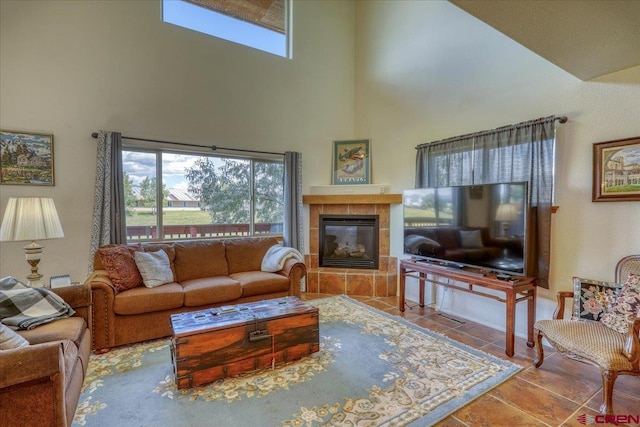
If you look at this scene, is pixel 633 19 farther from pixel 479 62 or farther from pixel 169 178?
pixel 169 178

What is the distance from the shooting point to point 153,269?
3.17 metres

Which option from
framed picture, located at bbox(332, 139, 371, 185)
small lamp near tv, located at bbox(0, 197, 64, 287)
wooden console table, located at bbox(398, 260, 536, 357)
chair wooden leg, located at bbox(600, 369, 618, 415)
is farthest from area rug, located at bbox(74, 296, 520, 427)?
framed picture, located at bbox(332, 139, 371, 185)

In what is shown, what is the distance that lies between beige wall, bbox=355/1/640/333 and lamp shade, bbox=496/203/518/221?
0.48m

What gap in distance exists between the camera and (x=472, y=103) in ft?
11.6

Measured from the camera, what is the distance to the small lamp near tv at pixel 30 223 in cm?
249

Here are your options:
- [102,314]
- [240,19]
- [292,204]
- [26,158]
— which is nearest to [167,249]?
[102,314]

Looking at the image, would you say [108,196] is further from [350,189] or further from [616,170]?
[616,170]

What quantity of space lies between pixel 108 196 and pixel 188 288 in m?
1.42

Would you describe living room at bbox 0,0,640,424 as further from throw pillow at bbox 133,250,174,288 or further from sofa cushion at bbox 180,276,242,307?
sofa cushion at bbox 180,276,242,307

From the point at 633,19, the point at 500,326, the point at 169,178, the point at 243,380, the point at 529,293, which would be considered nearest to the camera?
the point at 633,19

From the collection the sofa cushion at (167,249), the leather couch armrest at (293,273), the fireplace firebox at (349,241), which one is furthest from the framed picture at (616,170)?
the sofa cushion at (167,249)

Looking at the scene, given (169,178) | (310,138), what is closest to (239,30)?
(310,138)

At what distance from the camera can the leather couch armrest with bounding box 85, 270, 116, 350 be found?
2664 mm

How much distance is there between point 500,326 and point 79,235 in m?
4.72
